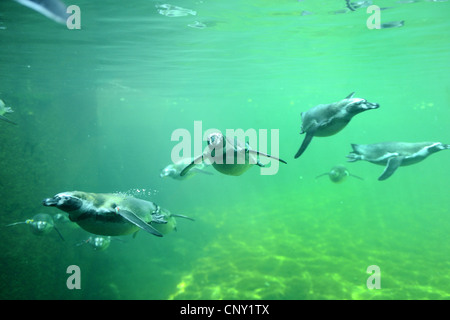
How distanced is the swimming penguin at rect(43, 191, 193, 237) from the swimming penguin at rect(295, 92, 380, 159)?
2795 millimetres

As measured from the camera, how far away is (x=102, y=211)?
12.6 feet

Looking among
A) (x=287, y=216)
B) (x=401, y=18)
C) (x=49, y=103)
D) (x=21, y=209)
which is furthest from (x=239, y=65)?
(x=21, y=209)

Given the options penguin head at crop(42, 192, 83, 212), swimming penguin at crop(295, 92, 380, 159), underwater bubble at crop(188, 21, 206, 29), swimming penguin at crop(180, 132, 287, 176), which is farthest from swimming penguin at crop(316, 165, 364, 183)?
penguin head at crop(42, 192, 83, 212)

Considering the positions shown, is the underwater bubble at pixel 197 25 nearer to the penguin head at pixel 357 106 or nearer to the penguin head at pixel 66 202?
the penguin head at pixel 357 106

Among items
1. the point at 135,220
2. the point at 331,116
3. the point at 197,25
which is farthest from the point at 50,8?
the point at 197,25

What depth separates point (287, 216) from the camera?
2095 cm

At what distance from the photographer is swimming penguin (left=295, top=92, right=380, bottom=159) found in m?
4.48

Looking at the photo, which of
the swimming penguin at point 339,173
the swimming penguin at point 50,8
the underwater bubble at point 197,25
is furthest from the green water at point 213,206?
the swimming penguin at point 50,8

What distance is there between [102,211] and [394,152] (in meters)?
5.98

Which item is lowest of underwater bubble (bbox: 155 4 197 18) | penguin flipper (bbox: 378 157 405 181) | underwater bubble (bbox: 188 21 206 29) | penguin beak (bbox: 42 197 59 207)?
penguin beak (bbox: 42 197 59 207)

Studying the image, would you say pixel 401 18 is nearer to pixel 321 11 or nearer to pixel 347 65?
pixel 321 11

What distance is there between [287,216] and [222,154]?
1810 centimetres

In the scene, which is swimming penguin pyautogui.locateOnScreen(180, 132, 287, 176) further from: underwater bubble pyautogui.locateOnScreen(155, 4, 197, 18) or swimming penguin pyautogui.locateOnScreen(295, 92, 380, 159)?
underwater bubble pyautogui.locateOnScreen(155, 4, 197, 18)
